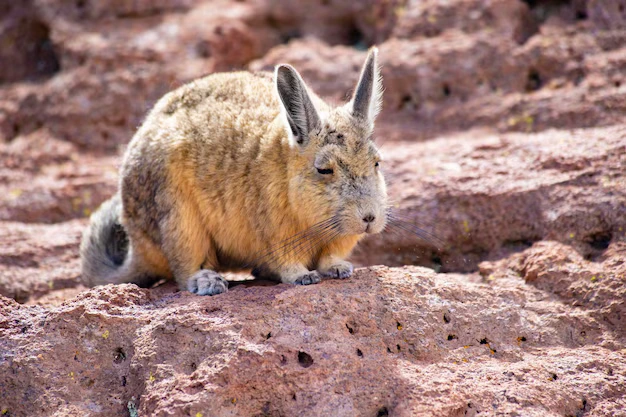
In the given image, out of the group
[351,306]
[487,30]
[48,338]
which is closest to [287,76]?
[351,306]

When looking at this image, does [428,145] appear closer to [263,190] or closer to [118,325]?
[263,190]

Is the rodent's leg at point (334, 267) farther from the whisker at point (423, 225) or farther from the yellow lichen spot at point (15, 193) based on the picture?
the yellow lichen spot at point (15, 193)

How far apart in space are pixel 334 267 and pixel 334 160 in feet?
2.72

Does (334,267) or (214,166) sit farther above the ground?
(214,166)

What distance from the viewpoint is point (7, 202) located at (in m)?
7.94

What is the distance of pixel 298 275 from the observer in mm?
5301

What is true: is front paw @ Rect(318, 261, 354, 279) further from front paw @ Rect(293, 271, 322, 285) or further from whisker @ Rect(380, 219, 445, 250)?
whisker @ Rect(380, 219, 445, 250)

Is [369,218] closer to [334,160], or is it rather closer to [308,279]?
[334,160]

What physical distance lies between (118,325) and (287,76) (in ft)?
7.15

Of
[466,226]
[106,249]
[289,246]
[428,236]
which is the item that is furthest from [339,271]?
[106,249]

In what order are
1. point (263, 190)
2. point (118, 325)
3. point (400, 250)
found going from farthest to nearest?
point (400, 250)
point (263, 190)
point (118, 325)

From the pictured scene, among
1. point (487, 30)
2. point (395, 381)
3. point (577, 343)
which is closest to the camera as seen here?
point (395, 381)

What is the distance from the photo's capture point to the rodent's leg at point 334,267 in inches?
209

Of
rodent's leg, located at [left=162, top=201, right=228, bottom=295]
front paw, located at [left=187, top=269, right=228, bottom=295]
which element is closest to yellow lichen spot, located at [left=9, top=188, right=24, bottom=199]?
rodent's leg, located at [left=162, top=201, right=228, bottom=295]
